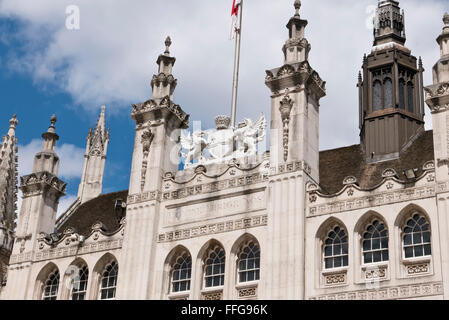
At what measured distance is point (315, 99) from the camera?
31.9 meters

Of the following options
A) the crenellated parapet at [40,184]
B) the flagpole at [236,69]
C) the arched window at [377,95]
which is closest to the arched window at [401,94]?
the arched window at [377,95]

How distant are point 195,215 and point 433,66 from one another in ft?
34.2

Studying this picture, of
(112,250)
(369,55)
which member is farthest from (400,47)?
(112,250)

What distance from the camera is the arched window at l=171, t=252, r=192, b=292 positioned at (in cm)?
3064

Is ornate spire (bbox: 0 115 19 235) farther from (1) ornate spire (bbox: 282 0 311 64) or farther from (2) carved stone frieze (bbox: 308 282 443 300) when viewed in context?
(2) carved stone frieze (bbox: 308 282 443 300)

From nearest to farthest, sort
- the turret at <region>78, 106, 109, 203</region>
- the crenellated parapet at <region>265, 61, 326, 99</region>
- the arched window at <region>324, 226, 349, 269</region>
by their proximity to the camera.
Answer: the arched window at <region>324, 226, 349, 269</region> < the crenellated parapet at <region>265, 61, 326, 99</region> < the turret at <region>78, 106, 109, 203</region>

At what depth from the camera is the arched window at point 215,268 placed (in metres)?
30.0

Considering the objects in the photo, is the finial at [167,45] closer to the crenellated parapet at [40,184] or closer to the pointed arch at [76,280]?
the crenellated parapet at [40,184]

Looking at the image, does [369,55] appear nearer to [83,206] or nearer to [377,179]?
[377,179]

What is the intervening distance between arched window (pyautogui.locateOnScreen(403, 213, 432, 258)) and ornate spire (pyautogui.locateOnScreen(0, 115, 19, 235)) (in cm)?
2478

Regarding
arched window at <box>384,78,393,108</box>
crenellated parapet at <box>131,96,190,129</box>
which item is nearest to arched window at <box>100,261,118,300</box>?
crenellated parapet at <box>131,96,190,129</box>

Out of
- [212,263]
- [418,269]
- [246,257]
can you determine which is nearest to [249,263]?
[246,257]

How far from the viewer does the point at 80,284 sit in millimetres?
33281

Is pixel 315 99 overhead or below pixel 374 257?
overhead
